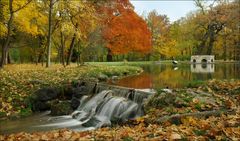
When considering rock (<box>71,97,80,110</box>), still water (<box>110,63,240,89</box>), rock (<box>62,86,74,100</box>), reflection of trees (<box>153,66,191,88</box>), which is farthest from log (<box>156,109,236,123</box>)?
rock (<box>62,86,74,100</box>)

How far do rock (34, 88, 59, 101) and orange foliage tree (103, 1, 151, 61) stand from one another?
83.5ft

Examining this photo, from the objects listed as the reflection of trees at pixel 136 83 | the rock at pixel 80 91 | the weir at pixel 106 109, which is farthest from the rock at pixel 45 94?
the reflection of trees at pixel 136 83

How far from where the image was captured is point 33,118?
46.4ft

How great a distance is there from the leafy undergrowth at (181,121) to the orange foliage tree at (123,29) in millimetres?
30502

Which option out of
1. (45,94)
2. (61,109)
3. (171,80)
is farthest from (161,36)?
(61,109)

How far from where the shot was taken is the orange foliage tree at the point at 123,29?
4312 centimetres

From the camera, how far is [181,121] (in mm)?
8188

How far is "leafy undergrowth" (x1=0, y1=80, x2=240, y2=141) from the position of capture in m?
6.29

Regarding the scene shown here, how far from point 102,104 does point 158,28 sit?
61.7 m

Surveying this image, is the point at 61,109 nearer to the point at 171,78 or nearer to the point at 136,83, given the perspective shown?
the point at 136,83

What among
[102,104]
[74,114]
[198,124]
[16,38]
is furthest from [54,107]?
[16,38]

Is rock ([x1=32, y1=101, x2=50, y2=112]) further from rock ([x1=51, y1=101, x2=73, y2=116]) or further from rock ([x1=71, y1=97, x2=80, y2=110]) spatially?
rock ([x1=71, y1=97, x2=80, y2=110])

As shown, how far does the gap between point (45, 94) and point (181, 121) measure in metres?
9.84

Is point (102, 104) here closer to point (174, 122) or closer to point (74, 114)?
point (74, 114)
